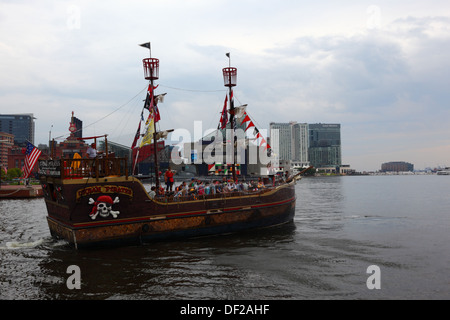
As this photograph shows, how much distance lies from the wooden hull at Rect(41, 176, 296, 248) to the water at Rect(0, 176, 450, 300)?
0.60 metres

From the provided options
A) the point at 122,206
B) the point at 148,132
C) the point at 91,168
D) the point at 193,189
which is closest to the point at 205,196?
the point at 193,189

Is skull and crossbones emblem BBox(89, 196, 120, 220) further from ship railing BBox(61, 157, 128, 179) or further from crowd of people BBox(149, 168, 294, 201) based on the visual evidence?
crowd of people BBox(149, 168, 294, 201)

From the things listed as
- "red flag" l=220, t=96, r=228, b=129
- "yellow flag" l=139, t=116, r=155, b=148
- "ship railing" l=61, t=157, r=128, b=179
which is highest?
"red flag" l=220, t=96, r=228, b=129

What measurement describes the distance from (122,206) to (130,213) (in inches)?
21.3

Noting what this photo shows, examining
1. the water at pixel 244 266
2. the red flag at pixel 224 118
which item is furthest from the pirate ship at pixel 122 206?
the red flag at pixel 224 118

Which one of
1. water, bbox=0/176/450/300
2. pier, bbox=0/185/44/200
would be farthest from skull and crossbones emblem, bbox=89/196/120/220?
pier, bbox=0/185/44/200

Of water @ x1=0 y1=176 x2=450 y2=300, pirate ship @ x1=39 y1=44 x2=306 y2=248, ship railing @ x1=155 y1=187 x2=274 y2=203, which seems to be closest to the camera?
water @ x1=0 y1=176 x2=450 y2=300

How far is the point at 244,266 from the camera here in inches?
574

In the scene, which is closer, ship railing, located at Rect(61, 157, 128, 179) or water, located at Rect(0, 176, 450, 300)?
water, located at Rect(0, 176, 450, 300)

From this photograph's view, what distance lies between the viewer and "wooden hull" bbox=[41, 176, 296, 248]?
1590cm

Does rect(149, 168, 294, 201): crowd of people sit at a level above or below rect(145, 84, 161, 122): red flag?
below

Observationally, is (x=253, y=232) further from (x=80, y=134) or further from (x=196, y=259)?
(x=80, y=134)

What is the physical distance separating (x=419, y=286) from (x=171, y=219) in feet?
36.7

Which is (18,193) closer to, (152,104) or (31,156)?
(31,156)
